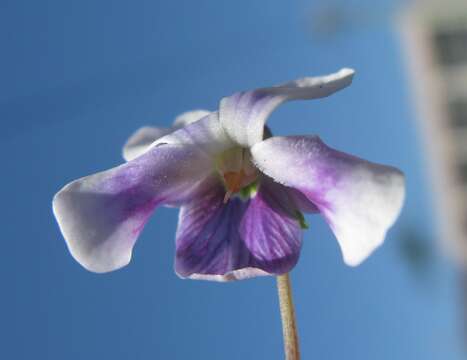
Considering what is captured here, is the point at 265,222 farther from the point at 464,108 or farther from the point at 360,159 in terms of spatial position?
the point at 464,108

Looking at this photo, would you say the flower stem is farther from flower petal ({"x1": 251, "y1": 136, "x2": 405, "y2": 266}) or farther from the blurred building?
the blurred building

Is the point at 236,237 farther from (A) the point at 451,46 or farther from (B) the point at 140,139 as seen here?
(A) the point at 451,46

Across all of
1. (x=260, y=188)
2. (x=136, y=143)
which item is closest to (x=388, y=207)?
(x=260, y=188)

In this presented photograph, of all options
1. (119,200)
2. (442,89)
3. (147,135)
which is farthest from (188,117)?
(442,89)

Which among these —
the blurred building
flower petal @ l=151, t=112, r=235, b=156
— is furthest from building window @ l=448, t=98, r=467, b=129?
flower petal @ l=151, t=112, r=235, b=156

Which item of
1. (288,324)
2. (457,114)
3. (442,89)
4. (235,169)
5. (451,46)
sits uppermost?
(451,46)

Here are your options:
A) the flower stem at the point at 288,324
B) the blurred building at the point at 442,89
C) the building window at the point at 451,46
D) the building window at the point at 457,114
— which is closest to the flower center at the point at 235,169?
the flower stem at the point at 288,324

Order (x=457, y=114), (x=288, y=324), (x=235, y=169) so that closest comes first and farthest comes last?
(x=288, y=324) → (x=235, y=169) → (x=457, y=114)
